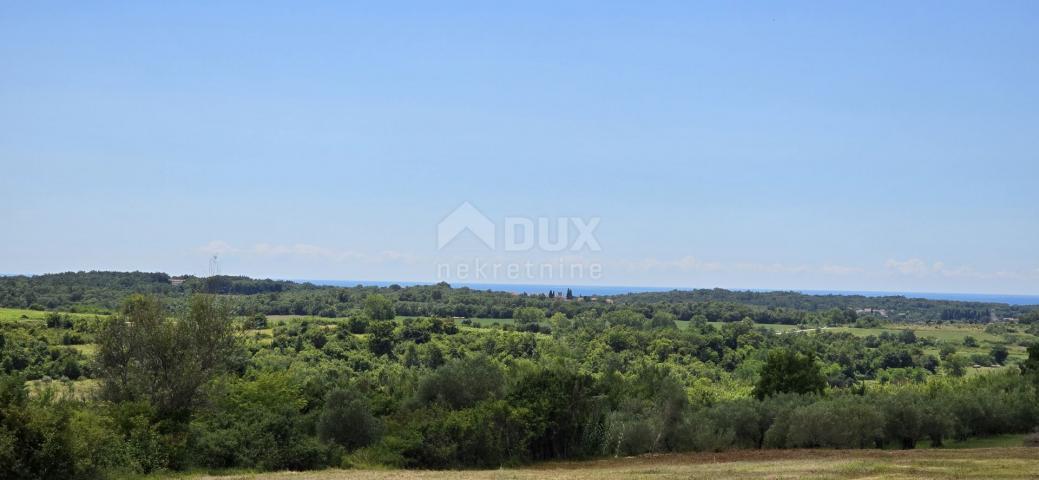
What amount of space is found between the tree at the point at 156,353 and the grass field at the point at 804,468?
10.5 metres

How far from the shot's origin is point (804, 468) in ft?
89.9

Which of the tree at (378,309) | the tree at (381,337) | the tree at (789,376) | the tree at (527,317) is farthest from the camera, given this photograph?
the tree at (527,317)

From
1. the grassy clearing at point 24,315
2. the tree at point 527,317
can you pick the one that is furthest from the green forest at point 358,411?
the tree at point 527,317

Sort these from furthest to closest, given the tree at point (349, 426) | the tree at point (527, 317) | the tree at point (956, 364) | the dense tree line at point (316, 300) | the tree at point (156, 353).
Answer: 1. the tree at point (527, 317)
2. the dense tree line at point (316, 300)
3. the tree at point (956, 364)
4. the tree at point (156, 353)
5. the tree at point (349, 426)

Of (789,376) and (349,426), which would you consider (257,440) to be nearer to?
(349,426)

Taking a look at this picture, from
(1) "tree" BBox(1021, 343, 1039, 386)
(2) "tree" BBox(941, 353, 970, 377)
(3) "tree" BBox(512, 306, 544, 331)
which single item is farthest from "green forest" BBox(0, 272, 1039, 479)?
(3) "tree" BBox(512, 306, 544, 331)

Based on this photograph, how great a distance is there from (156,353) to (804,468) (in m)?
28.6

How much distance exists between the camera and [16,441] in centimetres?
2419

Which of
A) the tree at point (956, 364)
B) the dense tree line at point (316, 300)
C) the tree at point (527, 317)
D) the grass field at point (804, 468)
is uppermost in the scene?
the dense tree line at point (316, 300)

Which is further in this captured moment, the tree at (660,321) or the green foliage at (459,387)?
the tree at (660,321)

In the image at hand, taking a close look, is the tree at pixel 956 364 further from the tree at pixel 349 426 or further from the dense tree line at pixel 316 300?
the tree at pixel 349 426

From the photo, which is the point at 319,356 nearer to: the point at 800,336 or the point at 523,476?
the point at 523,476

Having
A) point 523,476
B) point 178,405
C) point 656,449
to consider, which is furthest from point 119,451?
point 656,449

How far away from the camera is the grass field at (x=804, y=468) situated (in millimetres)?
25359
